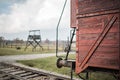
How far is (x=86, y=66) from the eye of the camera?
19.6 ft

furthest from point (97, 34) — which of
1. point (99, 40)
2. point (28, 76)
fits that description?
point (28, 76)

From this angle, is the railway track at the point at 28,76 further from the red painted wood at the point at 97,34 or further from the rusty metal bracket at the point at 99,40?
the red painted wood at the point at 97,34

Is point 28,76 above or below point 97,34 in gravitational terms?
below

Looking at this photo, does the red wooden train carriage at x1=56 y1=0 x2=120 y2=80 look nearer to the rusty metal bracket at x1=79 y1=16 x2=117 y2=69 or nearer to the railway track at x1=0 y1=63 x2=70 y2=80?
the rusty metal bracket at x1=79 y1=16 x2=117 y2=69

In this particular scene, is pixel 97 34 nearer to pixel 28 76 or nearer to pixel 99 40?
pixel 99 40

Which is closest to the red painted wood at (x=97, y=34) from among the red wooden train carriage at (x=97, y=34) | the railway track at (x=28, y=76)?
the red wooden train carriage at (x=97, y=34)

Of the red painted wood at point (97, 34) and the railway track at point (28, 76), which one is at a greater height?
the red painted wood at point (97, 34)

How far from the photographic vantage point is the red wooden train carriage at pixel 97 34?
5.27 meters

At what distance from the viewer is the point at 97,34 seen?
571 cm

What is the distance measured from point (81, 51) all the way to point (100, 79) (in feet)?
12.5

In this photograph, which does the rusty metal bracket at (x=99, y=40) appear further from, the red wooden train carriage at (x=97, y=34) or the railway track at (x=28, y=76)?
the railway track at (x=28, y=76)

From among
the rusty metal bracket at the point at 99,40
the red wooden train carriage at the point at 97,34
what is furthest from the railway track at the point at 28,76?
the red wooden train carriage at the point at 97,34

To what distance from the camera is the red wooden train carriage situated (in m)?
5.27

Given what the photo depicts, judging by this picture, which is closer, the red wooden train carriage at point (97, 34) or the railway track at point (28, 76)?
the red wooden train carriage at point (97, 34)
